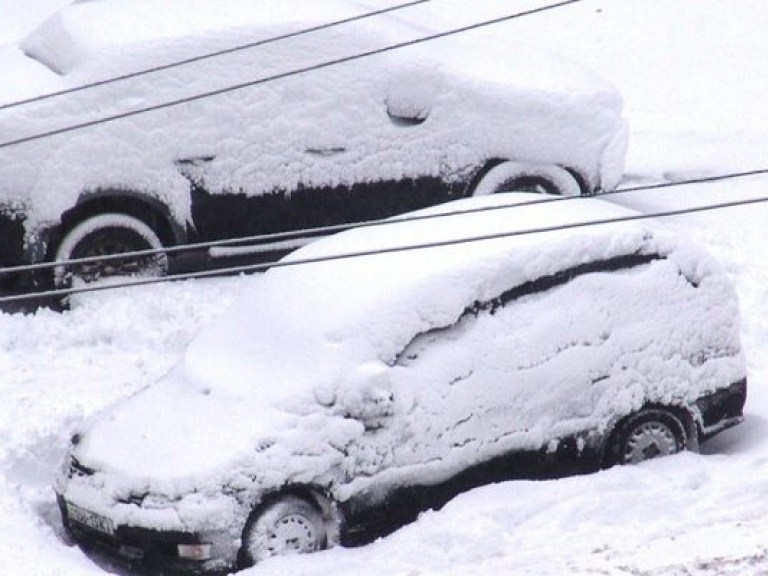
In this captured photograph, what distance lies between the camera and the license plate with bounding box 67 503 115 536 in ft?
29.1

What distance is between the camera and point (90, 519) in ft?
29.5

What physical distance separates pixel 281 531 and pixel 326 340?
110cm

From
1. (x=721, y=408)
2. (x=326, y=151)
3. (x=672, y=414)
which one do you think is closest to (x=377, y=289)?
(x=672, y=414)

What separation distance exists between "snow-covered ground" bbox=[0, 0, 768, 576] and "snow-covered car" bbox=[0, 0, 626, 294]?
573 mm

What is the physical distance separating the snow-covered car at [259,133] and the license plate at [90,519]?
3.05 meters

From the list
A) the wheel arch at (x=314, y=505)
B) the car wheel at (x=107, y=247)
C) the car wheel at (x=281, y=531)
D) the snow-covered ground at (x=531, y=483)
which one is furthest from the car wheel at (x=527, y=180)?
the car wheel at (x=281, y=531)

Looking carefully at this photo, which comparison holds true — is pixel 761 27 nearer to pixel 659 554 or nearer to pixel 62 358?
pixel 62 358

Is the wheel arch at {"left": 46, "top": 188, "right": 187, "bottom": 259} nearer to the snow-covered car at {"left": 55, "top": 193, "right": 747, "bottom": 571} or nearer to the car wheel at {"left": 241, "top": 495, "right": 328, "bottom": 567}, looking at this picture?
the snow-covered car at {"left": 55, "top": 193, "right": 747, "bottom": 571}

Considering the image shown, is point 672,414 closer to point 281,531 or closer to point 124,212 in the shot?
point 281,531

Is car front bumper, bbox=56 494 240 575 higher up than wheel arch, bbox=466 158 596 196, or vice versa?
wheel arch, bbox=466 158 596 196

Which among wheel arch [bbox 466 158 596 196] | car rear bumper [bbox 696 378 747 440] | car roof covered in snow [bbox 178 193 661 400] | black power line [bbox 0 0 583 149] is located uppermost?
black power line [bbox 0 0 583 149]

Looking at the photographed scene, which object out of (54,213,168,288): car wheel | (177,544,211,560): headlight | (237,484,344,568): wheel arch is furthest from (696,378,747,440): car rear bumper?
(54,213,168,288): car wheel

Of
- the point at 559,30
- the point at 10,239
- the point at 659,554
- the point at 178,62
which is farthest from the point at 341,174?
the point at 559,30

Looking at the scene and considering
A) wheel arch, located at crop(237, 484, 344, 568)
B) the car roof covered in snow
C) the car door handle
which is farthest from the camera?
the car door handle
